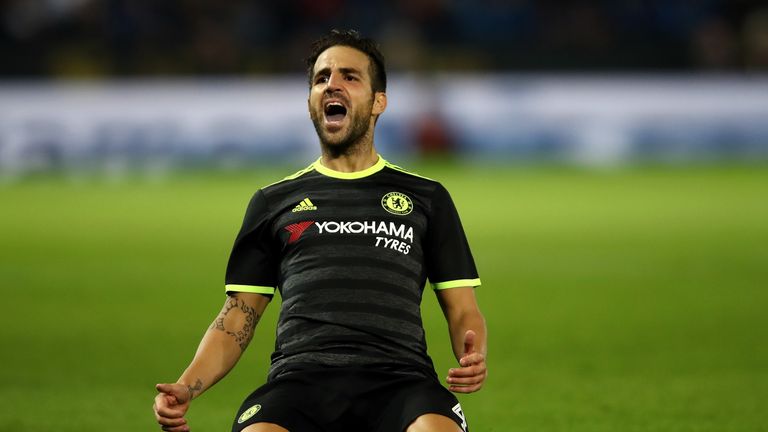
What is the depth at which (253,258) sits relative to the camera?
4793 mm

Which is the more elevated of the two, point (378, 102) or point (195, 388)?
point (378, 102)

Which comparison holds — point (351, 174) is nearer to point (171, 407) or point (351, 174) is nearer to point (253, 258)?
point (253, 258)

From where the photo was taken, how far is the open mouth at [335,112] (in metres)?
4.73

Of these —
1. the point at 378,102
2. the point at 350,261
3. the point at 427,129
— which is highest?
the point at 427,129

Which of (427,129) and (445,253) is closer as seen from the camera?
(445,253)

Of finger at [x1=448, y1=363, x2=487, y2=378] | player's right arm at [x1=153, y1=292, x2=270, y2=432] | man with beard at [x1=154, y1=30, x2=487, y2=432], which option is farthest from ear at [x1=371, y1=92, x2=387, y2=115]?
finger at [x1=448, y1=363, x2=487, y2=378]

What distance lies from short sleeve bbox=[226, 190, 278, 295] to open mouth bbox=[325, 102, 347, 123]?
403 mm

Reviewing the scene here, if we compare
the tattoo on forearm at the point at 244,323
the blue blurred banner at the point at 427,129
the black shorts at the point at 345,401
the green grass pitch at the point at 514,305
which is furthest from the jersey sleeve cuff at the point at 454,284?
the blue blurred banner at the point at 427,129

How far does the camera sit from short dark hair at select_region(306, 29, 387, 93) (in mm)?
4781

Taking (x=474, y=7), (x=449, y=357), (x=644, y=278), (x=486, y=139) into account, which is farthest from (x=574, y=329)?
(x=474, y=7)

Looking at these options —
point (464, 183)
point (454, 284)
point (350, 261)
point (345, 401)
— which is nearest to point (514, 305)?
point (454, 284)

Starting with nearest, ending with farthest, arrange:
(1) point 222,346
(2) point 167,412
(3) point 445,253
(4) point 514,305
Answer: (2) point 167,412
(1) point 222,346
(3) point 445,253
(4) point 514,305

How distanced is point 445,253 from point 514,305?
5322 millimetres

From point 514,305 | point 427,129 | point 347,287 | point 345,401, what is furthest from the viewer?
point 427,129
